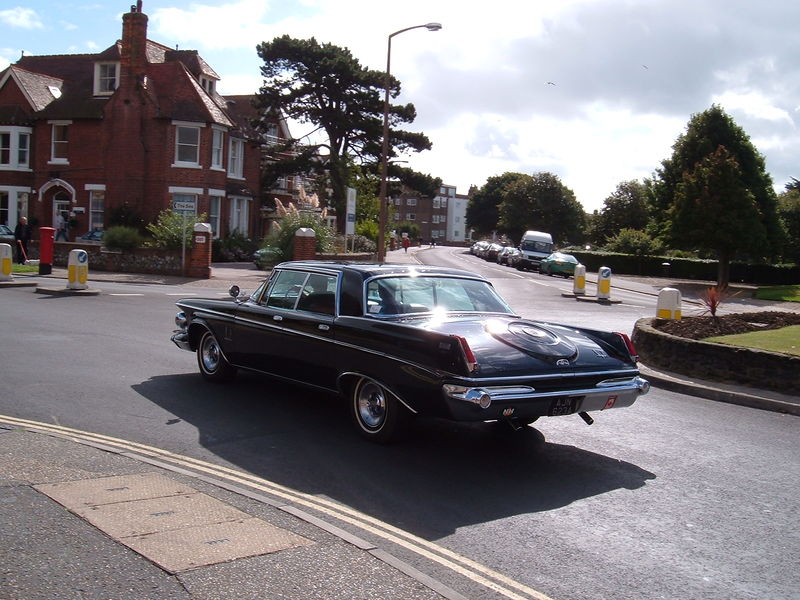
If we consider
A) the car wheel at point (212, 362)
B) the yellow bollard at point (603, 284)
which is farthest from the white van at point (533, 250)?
the car wheel at point (212, 362)

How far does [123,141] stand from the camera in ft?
122

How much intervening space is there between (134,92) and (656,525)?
36309mm

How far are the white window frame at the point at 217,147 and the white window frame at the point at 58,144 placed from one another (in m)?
7.33

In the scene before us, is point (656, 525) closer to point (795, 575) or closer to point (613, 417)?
point (795, 575)

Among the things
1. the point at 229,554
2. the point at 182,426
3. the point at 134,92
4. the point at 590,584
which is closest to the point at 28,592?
the point at 229,554

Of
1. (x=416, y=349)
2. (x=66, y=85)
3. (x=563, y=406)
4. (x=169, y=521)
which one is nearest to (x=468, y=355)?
(x=416, y=349)

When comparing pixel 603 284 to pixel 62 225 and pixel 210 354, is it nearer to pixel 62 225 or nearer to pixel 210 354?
pixel 210 354

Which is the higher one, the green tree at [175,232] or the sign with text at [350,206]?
the sign with text at [350,206]

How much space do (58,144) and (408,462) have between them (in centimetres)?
3795

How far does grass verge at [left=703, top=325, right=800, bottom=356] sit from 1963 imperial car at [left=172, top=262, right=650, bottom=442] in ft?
14.5

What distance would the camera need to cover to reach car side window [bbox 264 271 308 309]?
7.98 metres

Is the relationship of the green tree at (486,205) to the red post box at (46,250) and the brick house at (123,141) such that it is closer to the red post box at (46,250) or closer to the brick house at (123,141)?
the brick house at (123,141)

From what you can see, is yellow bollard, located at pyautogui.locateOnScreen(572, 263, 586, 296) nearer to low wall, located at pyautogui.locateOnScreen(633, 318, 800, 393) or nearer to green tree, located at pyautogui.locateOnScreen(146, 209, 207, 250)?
green tree, located at pyautogui.locateOnScreen(146, 209, 207, 250)

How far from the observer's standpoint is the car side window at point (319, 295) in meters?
7.46
